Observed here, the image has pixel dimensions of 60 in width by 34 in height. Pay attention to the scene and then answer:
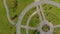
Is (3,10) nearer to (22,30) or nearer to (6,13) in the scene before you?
(6,13)

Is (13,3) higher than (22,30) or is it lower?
higher

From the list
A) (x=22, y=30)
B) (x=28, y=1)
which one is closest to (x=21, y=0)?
(x=28, y=1)

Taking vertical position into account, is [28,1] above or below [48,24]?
above

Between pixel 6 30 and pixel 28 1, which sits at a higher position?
pixel 28 1

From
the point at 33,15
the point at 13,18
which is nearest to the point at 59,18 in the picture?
the point at 33,15

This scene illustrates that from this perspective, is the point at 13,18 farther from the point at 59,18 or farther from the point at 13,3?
the point at 59,18

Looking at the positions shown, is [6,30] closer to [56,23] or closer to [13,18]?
[13,18]

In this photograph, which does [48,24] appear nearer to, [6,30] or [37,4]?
[37,4]

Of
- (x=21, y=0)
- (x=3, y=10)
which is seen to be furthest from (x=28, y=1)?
(x=3, y=10)
